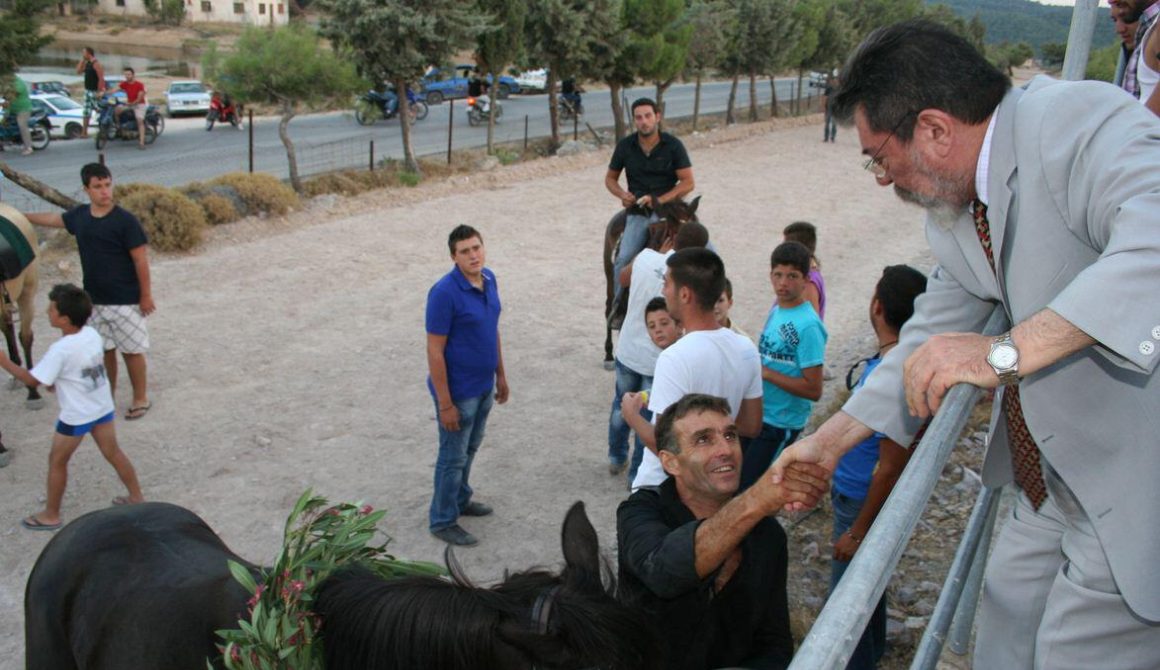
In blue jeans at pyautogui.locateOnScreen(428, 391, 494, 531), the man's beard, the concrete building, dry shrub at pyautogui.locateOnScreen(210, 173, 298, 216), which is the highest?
the concrete building

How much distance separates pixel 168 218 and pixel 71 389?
6135mm

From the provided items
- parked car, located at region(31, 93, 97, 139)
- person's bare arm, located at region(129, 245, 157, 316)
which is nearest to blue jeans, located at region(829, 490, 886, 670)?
person's bare arm, located at region(129, 245, 157, 316)

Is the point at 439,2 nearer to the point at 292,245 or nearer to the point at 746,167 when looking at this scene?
the point at 292,245

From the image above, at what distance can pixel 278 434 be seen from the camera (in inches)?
253

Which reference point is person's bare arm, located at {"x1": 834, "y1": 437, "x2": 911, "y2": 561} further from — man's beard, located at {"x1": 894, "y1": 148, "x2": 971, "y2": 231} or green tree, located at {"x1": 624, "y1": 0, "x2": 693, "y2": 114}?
green tree, located at {"x1": 624, "y1": 0, "x2": 693, "y2": 114}

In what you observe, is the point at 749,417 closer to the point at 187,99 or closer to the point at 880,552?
the point at 880,552

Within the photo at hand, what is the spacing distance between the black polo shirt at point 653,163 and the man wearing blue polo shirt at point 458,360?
114 inches

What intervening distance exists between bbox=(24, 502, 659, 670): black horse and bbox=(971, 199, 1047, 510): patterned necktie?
2.99 feet

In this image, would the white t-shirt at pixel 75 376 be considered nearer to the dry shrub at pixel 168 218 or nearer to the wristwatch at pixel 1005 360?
the wristwatch at pixel 1005 360

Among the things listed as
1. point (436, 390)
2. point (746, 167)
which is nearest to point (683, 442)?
point (436, 390)

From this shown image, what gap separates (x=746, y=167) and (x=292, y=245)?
1139 centimetres

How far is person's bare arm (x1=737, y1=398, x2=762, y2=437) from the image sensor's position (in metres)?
4.02

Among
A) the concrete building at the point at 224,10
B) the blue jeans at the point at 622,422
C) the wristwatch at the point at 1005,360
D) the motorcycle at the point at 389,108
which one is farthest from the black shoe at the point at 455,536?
the concrete building at the point at 224,10

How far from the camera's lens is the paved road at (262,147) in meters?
16.6
